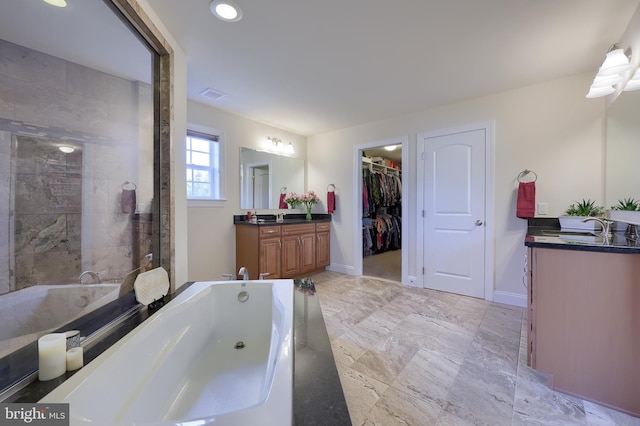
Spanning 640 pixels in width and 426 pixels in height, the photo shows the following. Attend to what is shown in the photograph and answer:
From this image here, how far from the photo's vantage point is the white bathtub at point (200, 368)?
792 mm

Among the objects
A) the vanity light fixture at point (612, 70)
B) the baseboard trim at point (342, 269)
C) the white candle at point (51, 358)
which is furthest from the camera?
the baseboard trim at point (342, 269)

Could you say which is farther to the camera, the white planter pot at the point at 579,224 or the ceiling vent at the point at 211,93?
the ceiling vent at the point at 211,93

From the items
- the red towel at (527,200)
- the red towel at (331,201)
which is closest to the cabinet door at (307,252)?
the red towel at (331,201)

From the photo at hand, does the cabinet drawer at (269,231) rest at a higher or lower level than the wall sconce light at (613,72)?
lower

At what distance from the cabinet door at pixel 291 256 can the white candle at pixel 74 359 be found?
8.43 ft

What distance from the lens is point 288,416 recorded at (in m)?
0.71

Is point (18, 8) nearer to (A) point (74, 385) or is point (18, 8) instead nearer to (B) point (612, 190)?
(A) point (74, 385)

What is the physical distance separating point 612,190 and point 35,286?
4.24 metres

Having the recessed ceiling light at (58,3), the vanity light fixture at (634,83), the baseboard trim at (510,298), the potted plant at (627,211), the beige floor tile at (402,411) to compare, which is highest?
the recessed ceiling light at (58,3)

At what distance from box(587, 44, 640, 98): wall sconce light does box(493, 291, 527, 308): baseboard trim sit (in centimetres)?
199

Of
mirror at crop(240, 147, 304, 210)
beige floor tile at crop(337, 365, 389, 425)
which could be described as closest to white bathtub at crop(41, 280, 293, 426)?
beige floor tile at crop(337, 365, 389, 425)

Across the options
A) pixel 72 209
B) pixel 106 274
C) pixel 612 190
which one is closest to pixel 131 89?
pixel 72 209

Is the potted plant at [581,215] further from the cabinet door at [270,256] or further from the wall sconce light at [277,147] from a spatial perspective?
the wall sconce light at [277,147]

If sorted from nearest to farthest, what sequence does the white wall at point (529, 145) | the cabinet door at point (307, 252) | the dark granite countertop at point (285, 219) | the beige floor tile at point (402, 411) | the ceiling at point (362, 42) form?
the beige floor tile at point (402, 411)
the ceiling at point (362, 42)
the white wall at point (529, 145)
the dark granite countertop at point (285, 219)
the cabinet door at point (307, 252)
